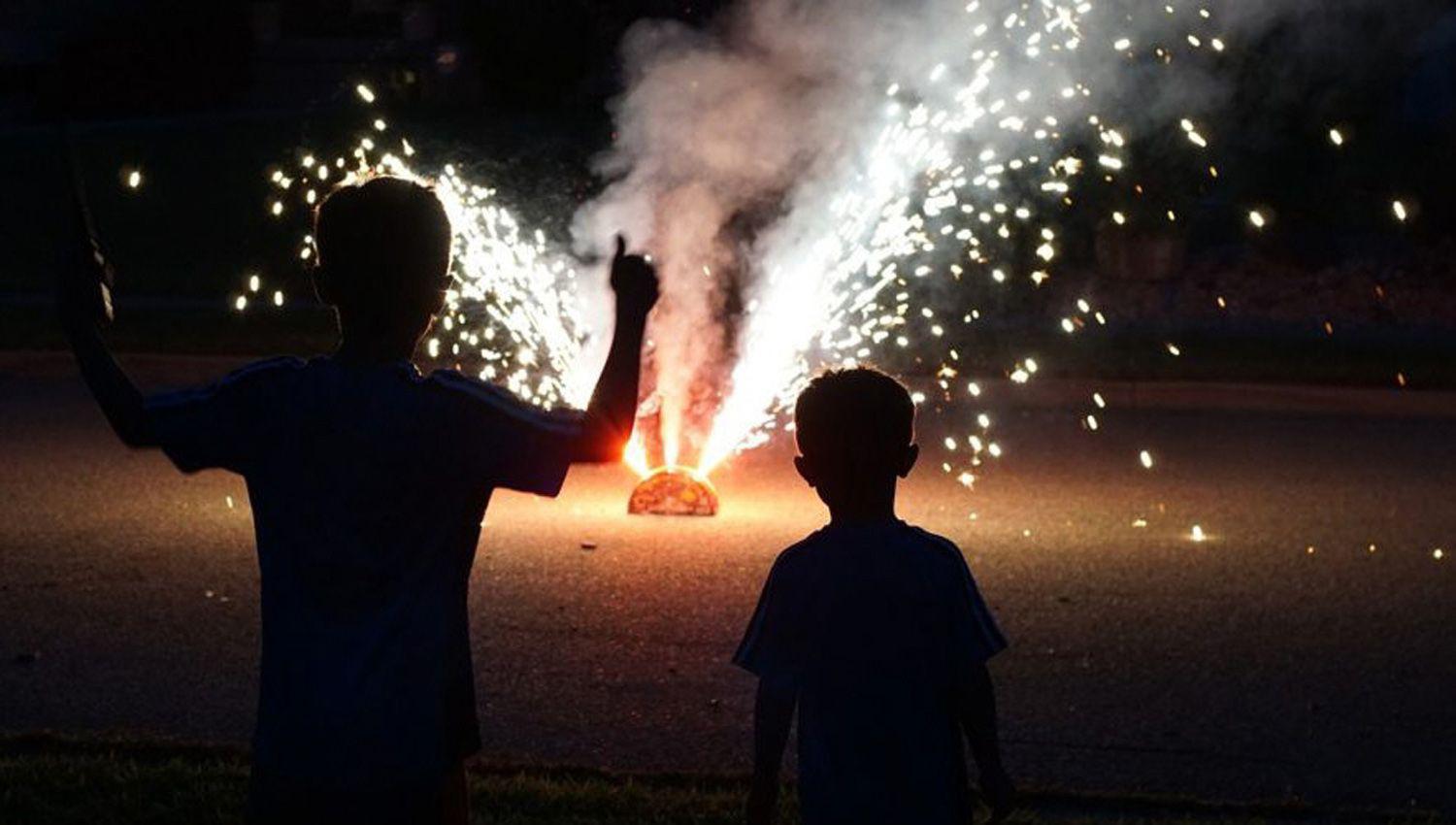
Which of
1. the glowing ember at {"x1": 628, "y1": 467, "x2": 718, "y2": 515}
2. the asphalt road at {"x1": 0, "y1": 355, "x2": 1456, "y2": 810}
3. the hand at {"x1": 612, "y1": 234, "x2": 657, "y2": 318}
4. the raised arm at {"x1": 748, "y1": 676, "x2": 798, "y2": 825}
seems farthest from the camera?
the glowing ember at {"x1": 628, "y1": 467, "x2": 718, "y2": 515}

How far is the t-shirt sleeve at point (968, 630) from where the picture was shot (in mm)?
3773

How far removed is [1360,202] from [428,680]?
18.1 metres

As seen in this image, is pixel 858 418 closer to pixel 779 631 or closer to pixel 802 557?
pixel 802 557

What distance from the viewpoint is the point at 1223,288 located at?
63.3 feet

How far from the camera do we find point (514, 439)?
339 cm

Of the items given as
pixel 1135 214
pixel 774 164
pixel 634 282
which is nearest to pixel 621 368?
pixel 634 282

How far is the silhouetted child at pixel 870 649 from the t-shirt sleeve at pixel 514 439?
0.48 metres

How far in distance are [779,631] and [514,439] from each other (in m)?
0.66

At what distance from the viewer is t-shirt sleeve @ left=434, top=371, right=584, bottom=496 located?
11.1 ft

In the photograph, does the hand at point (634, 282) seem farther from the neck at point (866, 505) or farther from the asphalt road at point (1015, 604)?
the asphalt road at point (1015, 604)

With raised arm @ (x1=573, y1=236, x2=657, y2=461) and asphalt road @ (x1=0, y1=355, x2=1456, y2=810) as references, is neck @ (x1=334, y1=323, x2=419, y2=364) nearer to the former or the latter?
raised arm @ (x1=573, y1=236, x2=657, y2=461)

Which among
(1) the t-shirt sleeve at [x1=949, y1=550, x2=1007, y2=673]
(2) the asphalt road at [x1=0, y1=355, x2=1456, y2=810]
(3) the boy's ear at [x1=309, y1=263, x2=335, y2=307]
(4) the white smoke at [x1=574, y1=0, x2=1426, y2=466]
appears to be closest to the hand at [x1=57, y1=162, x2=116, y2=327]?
(3) the boy's ear at [x1=309, y1=263, x2=335, y2=307]

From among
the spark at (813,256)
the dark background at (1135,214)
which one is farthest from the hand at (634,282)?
the dark background at (1135,214)

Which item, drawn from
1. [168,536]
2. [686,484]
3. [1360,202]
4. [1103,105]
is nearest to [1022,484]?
[686,484]
